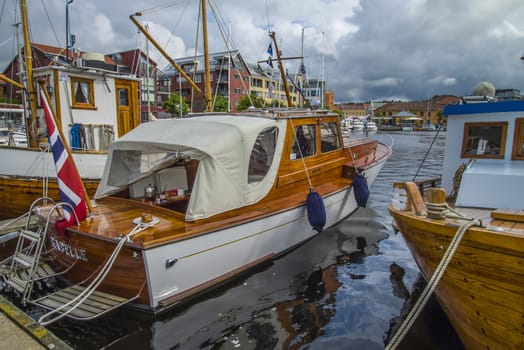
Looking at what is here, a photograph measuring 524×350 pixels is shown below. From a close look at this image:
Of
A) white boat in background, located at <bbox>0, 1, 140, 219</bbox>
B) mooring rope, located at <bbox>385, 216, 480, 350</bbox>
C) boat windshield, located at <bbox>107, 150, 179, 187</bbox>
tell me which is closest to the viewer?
mooring rope, located at <bbox>385, 216, 480, 350</bbox>

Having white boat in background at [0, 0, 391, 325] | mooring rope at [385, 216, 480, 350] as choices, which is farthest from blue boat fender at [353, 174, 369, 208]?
mooring rope at [385, 216, 480, 350]

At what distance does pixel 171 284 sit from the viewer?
4.48 metres

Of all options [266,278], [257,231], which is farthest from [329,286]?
[257,231]

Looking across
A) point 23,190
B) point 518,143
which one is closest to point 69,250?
point 23,190

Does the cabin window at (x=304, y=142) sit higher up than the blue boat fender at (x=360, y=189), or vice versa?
the cabin window at (x=304, y=142)

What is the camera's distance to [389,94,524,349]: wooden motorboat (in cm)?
294

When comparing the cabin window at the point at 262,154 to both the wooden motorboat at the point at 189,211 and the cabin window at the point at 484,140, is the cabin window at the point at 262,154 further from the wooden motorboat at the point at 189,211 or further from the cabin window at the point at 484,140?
the cabin window at the point at 484,140

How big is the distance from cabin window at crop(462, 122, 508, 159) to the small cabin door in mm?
9265

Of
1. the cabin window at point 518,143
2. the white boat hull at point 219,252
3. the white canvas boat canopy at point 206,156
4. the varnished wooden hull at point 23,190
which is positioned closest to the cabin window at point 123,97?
the varnished wooden hull at point 23,190

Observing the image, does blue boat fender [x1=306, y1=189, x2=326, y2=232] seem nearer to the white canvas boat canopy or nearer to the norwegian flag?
the white canvas boat canopy

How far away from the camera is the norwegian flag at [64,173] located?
14.6ft

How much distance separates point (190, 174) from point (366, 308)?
3748 millimetres

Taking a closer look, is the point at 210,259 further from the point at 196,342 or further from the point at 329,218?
the point at 329,218

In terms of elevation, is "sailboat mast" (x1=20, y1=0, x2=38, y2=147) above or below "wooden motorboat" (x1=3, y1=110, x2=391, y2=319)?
above
